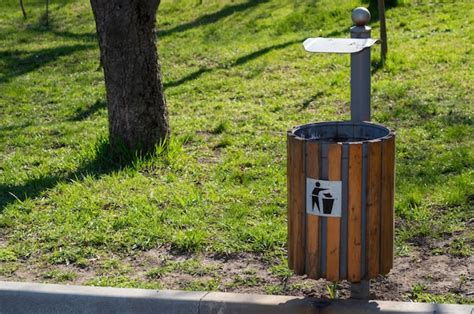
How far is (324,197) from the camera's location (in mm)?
4586

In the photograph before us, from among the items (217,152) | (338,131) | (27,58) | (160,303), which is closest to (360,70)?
(338,131)

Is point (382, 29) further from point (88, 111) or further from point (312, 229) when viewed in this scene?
point (312, 229)

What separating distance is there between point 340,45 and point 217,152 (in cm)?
352

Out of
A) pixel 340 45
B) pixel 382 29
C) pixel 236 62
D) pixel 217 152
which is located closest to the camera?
pixel 340 45

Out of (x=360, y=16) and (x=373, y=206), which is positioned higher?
(x=360, y=16)

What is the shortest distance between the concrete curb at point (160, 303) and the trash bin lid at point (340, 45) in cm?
135

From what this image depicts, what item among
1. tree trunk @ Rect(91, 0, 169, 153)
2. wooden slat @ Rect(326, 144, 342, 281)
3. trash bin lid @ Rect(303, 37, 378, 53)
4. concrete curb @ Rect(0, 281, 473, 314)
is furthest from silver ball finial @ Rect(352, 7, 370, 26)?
tree trunk @ Rect(91, 0, 169, 153)

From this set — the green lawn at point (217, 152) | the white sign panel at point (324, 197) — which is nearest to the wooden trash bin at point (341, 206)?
the white sign panel at point (324, 197)

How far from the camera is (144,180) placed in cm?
731

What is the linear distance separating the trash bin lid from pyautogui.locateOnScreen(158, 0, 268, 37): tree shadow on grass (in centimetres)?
960

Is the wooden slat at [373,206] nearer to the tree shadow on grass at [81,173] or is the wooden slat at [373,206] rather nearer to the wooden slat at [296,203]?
the wooden slat at [296,203]

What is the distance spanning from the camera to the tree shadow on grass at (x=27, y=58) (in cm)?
1260

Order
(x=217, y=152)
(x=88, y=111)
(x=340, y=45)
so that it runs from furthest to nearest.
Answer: (x=88, y=111)
(x=217, y=152)
(x=340, y=45)

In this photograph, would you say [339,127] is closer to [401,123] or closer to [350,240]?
[350,240]
